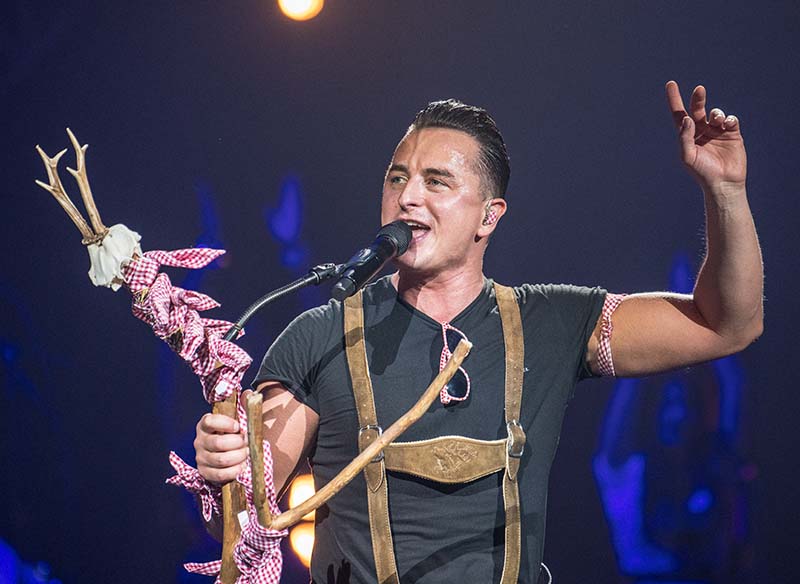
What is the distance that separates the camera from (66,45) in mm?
2652

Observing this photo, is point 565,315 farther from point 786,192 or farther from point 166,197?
point 166,197

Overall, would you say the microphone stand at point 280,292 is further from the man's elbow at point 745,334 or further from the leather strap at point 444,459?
the man's elbow at point 745,334

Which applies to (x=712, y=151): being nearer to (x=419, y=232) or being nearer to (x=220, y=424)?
(x=419, y=232)

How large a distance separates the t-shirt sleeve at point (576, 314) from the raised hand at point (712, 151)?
1.22 feet

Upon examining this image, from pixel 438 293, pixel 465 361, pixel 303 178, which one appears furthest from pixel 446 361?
pixel 303 178

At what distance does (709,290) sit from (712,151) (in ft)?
0.92

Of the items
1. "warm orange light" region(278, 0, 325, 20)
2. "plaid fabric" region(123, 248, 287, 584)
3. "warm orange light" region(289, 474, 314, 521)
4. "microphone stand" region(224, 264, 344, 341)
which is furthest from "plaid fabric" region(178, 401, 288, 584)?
"warm orange light" region(278, 0, 325, 20)

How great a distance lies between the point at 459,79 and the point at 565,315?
3.43 feet

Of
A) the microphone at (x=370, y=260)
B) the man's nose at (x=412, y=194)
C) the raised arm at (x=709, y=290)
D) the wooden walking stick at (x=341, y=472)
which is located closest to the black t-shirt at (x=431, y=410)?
the raised arm at (x=709, y=290)

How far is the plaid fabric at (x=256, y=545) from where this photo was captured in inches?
40.2

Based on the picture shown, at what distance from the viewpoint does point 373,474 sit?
5.19 feet

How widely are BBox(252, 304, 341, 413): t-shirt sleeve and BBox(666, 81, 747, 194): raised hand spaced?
31.5 inches

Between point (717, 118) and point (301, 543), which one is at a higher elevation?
point (717, 118)

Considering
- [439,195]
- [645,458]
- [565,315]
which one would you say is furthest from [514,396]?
[645,458]
